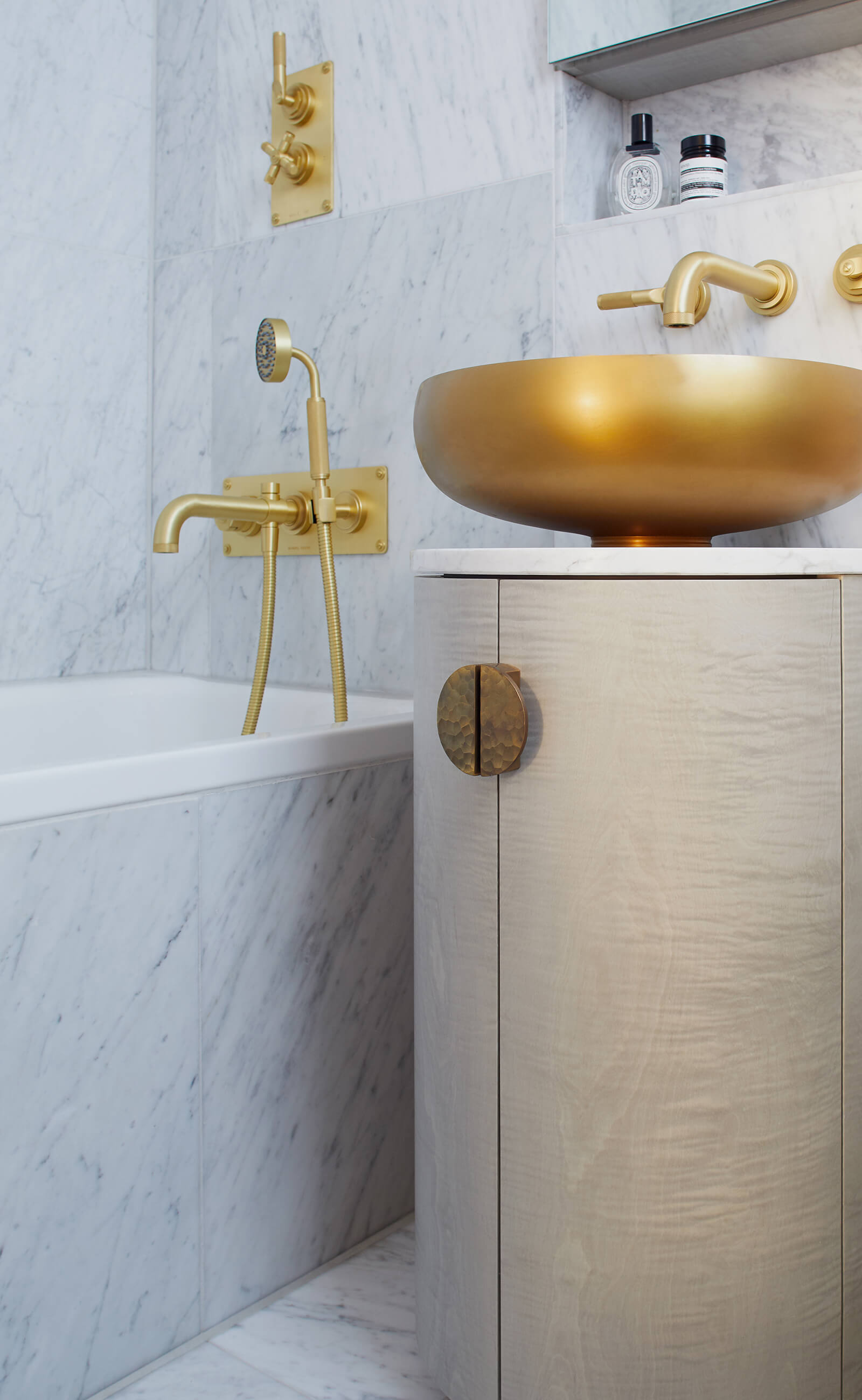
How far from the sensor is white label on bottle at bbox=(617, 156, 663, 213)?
146cm

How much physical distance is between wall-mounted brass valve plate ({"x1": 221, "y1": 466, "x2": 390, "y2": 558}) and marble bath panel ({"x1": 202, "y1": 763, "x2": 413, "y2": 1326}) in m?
0.49

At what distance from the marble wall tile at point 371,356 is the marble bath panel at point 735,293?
2.5 inches

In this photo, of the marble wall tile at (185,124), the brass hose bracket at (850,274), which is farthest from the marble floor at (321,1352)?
the marble wall tile at (185,124)

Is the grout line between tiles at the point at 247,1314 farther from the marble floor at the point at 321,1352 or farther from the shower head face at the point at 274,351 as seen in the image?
the shower head face at the point at 274,351

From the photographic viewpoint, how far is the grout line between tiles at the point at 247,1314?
115 centimetres

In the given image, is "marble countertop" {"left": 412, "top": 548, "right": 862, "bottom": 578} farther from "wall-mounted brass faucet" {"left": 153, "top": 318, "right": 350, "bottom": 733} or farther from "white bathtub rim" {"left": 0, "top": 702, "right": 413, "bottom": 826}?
"wall-mounted brass faucet" {"left": 153, "top": 318, "right": 350, "bottom": 733}

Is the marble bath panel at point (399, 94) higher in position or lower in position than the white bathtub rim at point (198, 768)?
higher

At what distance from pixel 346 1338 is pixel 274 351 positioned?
1.16m

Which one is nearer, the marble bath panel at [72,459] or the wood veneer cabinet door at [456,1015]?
the wood veneer cabinet door at [456,1015]

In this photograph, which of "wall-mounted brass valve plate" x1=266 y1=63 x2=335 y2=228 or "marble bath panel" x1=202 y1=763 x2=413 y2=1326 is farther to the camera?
"wall-mounted brass valve plate" x1=266 y1=63 x2=335 y2=228

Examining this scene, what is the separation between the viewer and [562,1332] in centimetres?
95

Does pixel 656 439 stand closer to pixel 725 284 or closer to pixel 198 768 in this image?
pixel 725 284

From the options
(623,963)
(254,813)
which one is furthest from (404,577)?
(623,963)

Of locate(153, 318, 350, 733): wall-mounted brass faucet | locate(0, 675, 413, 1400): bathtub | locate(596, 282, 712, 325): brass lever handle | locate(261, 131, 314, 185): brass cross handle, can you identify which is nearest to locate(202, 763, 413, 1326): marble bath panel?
locate(0, 675, 413, 1400): bathtub
